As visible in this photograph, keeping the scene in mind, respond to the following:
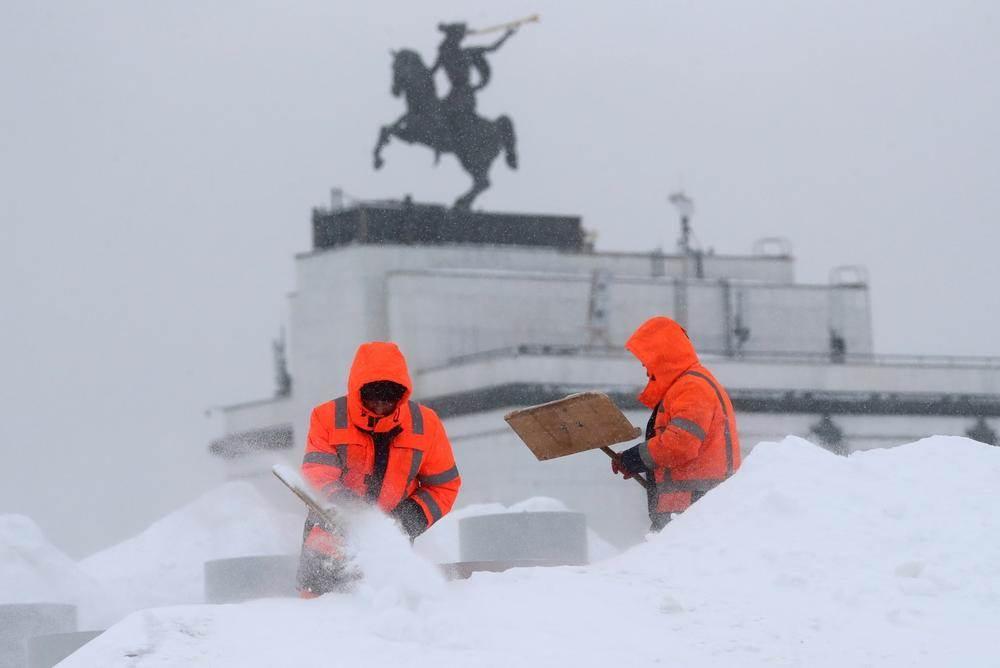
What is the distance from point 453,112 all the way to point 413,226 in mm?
2434

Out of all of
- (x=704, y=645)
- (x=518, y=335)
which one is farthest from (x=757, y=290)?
(x=704, y=645)

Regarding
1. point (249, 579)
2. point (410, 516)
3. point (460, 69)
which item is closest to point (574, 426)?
point (410, 516)

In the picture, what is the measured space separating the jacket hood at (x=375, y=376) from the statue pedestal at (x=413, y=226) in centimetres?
2485

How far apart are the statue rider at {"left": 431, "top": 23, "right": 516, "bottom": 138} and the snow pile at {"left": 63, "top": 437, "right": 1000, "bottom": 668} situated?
2355 cm

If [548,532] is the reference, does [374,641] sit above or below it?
above

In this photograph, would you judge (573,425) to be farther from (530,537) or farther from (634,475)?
(530,537)

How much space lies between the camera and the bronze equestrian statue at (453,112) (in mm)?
30156

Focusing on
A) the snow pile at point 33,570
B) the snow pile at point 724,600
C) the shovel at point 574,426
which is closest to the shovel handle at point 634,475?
the shovel at point 574,426

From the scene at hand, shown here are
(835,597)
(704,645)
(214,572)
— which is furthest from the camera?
(214,572)

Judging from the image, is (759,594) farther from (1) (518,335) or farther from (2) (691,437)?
(1) (518,335)

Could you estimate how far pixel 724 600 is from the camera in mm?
6191

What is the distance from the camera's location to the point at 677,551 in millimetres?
6801

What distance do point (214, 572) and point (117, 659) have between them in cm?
738

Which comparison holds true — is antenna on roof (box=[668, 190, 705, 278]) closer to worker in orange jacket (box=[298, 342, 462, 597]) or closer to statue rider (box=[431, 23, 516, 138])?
statue rider (box=[431, 23, 516, 138])
